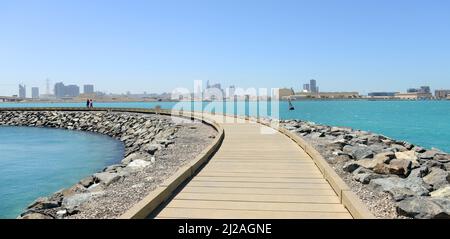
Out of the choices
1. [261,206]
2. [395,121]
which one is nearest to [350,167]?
[261,206]

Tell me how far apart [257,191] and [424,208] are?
2542mm

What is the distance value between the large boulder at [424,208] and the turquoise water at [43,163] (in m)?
9.02

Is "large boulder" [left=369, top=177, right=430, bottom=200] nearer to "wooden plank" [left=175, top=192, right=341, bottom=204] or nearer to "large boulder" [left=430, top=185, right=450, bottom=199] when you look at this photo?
"large boulder" [left=430, top=185, right=450, bottom=199]

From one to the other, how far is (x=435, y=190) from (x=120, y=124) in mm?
29003

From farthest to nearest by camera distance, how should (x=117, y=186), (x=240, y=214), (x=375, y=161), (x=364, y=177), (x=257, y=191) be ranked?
(x=375, y=161)
(x=117, y=186)
(x=364, y=177)
(x=257, y=191)
(x=240, y=214)

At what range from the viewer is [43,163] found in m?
18.3

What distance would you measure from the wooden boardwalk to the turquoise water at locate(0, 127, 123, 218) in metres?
5.75

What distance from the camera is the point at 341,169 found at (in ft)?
28.5

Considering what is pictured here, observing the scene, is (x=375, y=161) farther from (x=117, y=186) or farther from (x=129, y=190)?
(x=117, y=186)

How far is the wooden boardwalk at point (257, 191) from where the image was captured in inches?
210

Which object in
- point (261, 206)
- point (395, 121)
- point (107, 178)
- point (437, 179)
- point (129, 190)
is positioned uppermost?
point (261, 206)

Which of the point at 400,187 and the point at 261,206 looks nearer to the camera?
the point at 261,206
